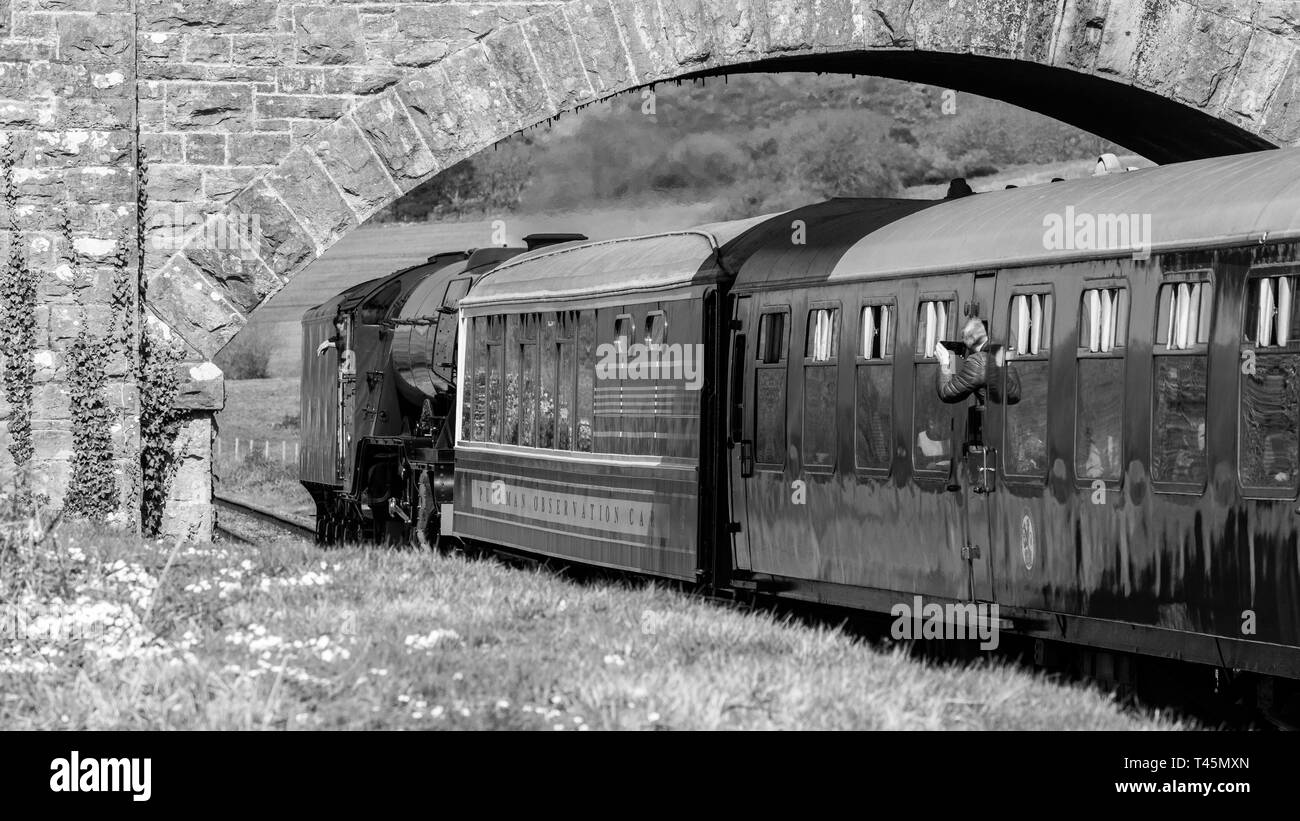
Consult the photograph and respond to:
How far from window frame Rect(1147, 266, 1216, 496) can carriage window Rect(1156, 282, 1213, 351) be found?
1cm

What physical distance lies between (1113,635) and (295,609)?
14.0 feet

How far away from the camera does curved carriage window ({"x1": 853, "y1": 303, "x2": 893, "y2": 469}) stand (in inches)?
432

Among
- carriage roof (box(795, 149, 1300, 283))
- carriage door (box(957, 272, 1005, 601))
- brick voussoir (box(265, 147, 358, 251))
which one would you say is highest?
brick voussoir (box(265, 147, 358, 251))

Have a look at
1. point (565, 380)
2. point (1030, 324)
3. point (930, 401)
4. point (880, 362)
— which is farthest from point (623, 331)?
point (1030, 324)

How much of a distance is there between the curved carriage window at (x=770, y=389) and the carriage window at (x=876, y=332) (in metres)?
0.96

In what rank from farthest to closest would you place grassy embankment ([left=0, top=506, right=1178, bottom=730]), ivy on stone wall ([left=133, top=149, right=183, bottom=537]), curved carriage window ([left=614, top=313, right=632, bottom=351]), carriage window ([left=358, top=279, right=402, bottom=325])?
1. carriage window ([left=358, top=279, right=402, bottom=325])
2. ivy on stone wall ([left=133, top=149, right=183, bottom=537])
3. curved carriage window ([left=614, top=313, right=632, bottom=351])
4. grassy embankment ([left=0, top=506, right=1178, bottom=730])

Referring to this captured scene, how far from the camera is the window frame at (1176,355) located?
8.47m

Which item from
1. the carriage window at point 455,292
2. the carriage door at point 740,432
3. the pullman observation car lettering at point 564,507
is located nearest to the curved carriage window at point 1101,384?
the carriage door at point 740,432

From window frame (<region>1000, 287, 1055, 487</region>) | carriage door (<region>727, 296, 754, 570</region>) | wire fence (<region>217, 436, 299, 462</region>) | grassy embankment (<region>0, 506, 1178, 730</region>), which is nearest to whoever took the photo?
grassy embankment (<region>0, 506, 1178, 730</region>)

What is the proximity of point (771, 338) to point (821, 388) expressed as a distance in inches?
33.4

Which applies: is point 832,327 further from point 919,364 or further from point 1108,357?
point 1108,357

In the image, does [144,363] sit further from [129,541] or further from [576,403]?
[576,403]

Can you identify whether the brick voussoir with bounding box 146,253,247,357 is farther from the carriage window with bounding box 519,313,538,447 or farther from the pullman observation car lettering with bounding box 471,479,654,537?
the pullman observation car lettering with bounding box 471,479,654,537

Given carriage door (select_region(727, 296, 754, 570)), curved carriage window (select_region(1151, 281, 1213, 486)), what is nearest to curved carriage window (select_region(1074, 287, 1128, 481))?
curved carriage window (select_region(1151, 281, 1213, 486))
